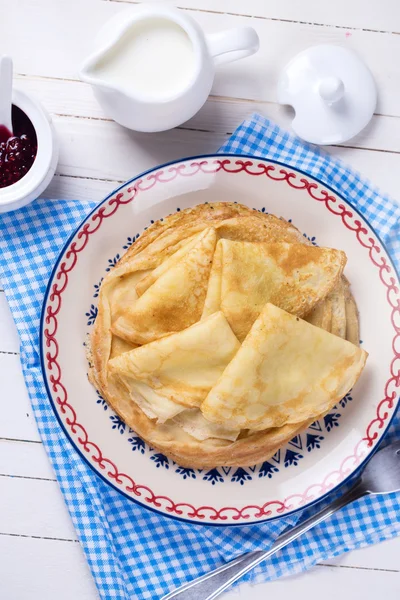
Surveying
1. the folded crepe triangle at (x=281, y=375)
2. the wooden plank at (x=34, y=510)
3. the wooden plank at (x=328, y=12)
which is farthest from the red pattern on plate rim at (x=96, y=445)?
the wooden plank at (x=328, y=12)

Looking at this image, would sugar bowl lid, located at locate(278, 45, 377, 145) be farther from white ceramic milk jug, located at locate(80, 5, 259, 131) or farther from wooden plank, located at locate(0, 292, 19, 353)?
wooden plank, located at locate(0, 292, 19, 353)

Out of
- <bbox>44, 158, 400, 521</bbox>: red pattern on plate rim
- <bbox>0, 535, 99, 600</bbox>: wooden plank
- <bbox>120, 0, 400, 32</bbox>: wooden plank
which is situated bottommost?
<bbox>0, 535, 99, 600</bbox>: wooden plank

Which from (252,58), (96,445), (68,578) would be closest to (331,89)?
(252,58)

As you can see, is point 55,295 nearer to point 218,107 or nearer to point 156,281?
point 156,281

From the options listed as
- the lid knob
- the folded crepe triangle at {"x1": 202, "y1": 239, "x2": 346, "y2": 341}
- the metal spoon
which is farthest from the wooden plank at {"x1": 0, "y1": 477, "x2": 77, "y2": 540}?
the lid knob

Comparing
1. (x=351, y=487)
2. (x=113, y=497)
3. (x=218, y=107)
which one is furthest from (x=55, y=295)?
(x=351, y=487)

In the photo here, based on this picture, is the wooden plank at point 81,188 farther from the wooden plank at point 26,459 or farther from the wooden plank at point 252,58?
the wooden plank at point 26,459
